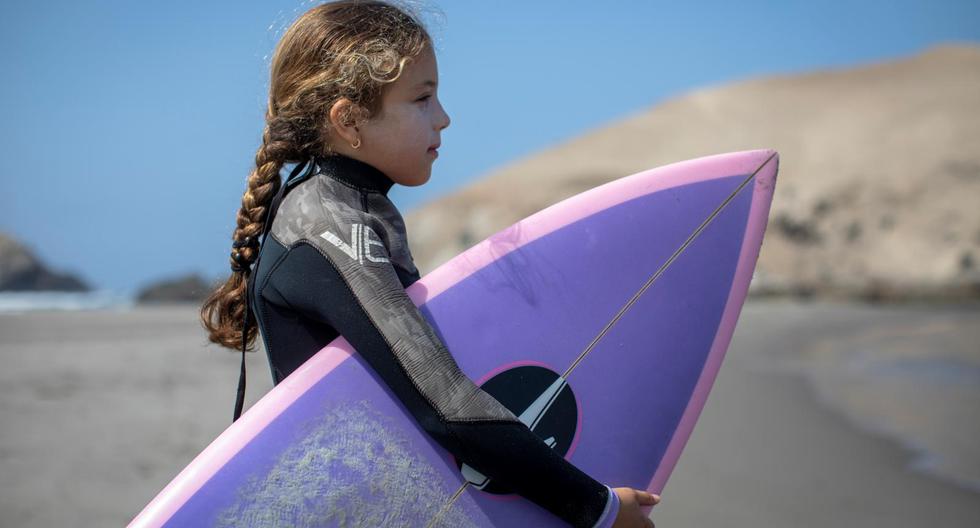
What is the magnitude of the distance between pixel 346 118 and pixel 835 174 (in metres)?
36.9

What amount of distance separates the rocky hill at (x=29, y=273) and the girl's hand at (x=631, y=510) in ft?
75.6

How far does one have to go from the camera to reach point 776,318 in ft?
51.4

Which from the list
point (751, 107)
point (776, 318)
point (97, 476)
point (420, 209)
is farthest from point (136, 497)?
point (751, 107)

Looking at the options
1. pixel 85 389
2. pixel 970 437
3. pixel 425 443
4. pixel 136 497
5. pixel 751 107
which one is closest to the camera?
pixel 425 443

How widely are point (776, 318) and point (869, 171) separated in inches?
890

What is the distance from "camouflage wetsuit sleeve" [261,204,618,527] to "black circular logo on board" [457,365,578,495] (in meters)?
0.18

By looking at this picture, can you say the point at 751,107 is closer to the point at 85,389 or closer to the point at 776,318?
the point at 776,318

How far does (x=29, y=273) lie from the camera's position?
22.2 metres

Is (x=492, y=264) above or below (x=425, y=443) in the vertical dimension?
above

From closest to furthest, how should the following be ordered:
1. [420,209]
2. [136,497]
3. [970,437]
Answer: [136,497]
[970,437]
[420,209]

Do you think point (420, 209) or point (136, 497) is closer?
point (136, 497)

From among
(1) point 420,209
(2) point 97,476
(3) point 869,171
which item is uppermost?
(3) point 869,171

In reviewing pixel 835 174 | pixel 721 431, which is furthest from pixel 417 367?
pixel 835 174

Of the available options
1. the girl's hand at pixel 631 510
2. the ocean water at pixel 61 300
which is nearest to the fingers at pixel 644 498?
the girl's hand at pixel 631 510
